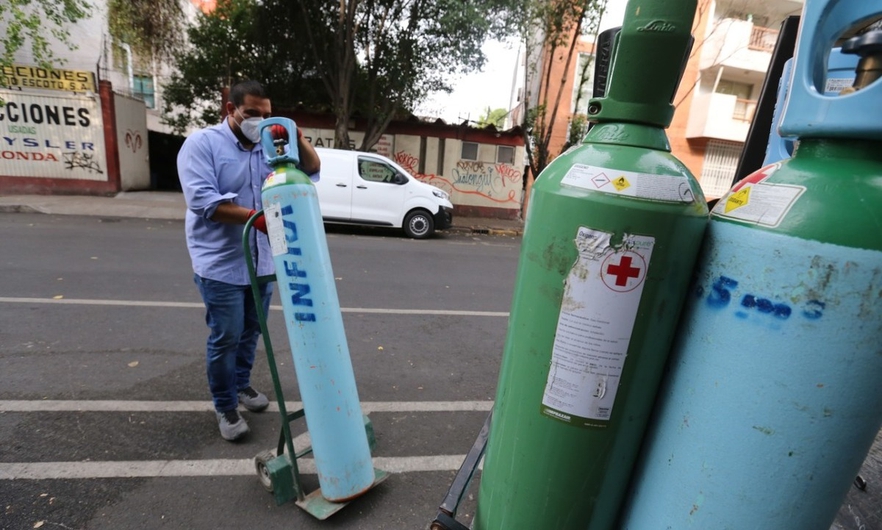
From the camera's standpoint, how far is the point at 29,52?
42.8ft

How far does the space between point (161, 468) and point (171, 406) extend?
0.62 metres

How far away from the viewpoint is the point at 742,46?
15.2m

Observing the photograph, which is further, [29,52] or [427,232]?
[29,52]

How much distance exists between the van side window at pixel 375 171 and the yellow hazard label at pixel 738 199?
8.97m

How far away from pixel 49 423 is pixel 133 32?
14.3 meters

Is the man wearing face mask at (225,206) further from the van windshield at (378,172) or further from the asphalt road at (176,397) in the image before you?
the van windshield at (378,172)

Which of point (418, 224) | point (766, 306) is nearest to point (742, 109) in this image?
point (418, 224)

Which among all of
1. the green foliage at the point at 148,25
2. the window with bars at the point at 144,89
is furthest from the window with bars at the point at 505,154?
the window with bars at the point at 144,89

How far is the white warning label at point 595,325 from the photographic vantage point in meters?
1.04

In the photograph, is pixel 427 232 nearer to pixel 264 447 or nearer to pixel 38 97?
pixel 264 447

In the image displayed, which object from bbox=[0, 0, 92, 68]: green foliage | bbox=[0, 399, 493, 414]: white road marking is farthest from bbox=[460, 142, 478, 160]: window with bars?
bbox=[0, 399, 493, 414]: white road marking

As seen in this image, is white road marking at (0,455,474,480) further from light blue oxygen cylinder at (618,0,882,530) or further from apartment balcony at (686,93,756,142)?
apartment balcony at (686,93,756,142)

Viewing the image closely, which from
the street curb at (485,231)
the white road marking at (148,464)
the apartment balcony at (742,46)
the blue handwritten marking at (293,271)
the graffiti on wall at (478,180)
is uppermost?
the apartment balcony at (742,46)

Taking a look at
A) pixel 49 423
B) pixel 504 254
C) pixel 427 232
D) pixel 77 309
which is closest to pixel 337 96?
pixel 427 232
